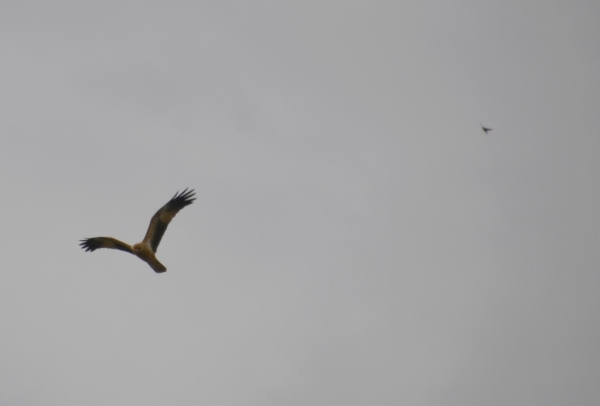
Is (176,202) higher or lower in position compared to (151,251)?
higher

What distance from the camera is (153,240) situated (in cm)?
1681

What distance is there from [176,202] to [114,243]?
8.49 ft

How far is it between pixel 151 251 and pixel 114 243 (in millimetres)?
1673

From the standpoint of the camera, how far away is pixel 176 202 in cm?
1711

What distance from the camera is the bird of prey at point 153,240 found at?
16422 millimetres

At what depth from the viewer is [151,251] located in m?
16.5

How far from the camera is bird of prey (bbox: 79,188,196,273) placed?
16422 millimetres

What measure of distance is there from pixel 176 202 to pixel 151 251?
6.16 feet

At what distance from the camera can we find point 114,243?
17.2m
